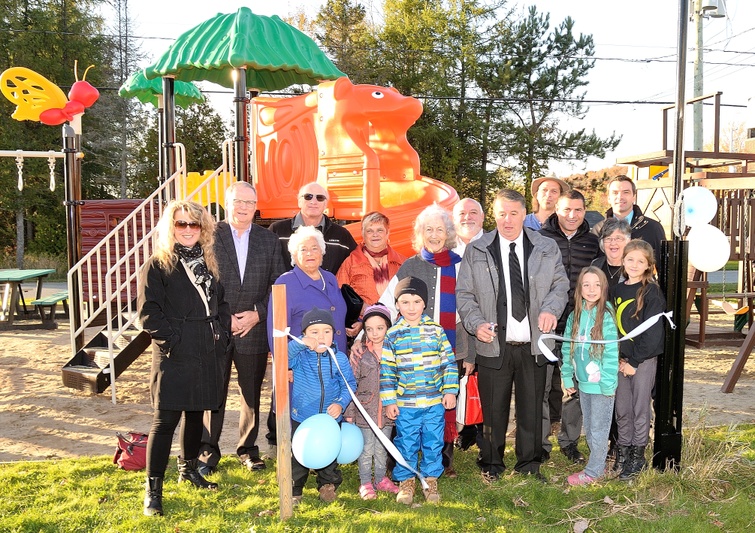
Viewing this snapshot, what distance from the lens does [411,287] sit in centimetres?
378

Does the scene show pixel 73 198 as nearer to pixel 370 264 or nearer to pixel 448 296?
pixel 370 264

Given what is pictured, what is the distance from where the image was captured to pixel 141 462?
4.43 meters

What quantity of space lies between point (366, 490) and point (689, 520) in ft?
6.06

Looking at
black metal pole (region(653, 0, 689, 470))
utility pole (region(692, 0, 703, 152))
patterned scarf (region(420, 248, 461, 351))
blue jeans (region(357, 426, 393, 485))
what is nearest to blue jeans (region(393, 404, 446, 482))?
blue jeans (region(357, 426, 393, 485))

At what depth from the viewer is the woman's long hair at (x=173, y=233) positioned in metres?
3.57

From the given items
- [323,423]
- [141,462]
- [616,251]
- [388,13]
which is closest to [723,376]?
[616,251]

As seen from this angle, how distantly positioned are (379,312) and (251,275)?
3.17ft

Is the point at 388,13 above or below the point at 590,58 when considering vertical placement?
above

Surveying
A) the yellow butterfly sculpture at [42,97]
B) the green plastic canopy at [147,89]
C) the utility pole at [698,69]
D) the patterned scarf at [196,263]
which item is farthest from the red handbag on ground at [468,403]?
the utility pole at [698,69]

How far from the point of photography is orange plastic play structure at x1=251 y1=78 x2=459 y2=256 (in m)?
7.48

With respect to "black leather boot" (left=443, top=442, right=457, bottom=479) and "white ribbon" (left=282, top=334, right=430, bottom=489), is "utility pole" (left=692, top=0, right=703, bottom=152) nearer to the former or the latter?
"black leather boot" (left=443, top=442, right=457, bottom=479)

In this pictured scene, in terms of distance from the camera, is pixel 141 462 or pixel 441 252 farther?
pixel 141 462

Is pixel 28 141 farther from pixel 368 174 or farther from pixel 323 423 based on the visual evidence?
pixel 323 423

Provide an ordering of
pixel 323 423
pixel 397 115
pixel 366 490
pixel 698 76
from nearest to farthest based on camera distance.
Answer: pixel 323 423
pixel 366 490
pixel 397 115
pixel 698 76
